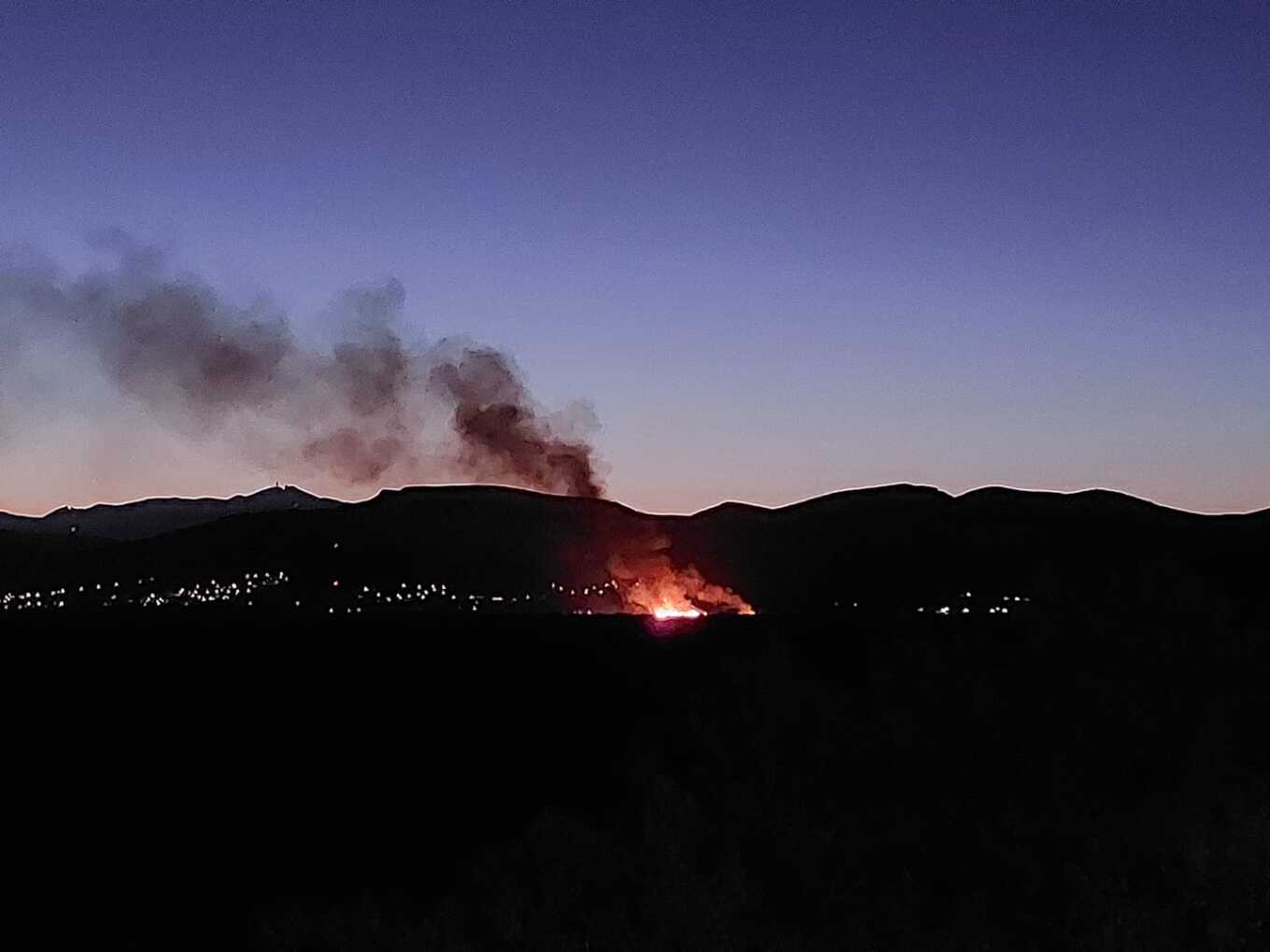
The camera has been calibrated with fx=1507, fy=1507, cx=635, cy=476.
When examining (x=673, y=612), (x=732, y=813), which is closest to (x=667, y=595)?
(x=673, y=612)

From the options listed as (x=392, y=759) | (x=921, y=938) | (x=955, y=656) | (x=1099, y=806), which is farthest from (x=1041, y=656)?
(x=392, y=759)

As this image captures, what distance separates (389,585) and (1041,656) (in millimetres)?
87826

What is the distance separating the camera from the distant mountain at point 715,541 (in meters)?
101

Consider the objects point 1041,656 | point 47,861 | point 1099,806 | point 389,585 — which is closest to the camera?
point 1099,806

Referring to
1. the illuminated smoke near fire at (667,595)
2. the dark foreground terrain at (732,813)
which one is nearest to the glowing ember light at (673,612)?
the illuminated smoke near fire at (667,595)

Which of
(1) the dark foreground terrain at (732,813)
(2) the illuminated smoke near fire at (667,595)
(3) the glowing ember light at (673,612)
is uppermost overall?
(2) the illuminated smoke near fire at (667,595)

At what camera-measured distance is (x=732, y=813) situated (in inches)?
573

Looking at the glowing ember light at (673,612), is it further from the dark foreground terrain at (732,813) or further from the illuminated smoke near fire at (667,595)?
the dark foreground terrain at (732,813)

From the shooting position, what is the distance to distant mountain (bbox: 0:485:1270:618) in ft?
330

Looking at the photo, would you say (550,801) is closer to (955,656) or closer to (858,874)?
(955,656)

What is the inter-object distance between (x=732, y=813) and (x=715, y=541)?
110m

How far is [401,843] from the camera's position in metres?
22.2

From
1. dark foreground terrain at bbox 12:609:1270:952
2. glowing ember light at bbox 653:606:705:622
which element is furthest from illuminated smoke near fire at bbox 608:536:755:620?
dark foreground terrain at bbox 12:609:1270:952

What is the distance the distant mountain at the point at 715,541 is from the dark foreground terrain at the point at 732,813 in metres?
50.4
